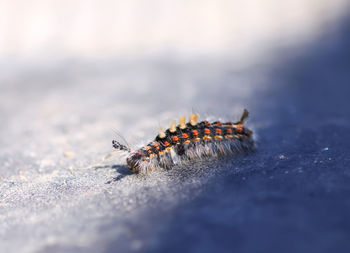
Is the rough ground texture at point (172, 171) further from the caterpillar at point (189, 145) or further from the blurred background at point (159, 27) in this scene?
the blurred background at point (159, 27)

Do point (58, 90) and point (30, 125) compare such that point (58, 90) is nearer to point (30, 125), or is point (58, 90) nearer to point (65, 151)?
point (30, 125)

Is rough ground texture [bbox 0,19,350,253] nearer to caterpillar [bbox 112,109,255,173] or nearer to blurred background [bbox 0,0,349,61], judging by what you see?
caterpillar [bbox 112,109,255,173]

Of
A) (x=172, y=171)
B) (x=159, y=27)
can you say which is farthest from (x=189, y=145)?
(x=159, y=27)

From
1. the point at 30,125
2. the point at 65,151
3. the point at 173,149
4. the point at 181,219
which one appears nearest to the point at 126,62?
the point at 30,125

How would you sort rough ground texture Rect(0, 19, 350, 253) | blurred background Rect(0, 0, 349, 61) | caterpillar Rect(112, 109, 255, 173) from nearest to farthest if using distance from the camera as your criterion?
rough ground texture Rect(0, 19, 350, 253) → caterpillar Rect(112, 109, 255, 173) → blurred background Rect(0, 0, 349, 61)

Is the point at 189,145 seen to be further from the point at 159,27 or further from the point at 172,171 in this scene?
the point at 159,27

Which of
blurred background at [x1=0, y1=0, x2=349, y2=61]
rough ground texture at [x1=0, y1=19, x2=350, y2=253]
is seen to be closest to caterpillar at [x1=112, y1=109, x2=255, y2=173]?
rough ground texture at [x1=0, y1=19, x2=350, y2=253]

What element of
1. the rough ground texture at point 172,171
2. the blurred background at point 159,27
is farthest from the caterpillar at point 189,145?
the blurred background at point 159,27
